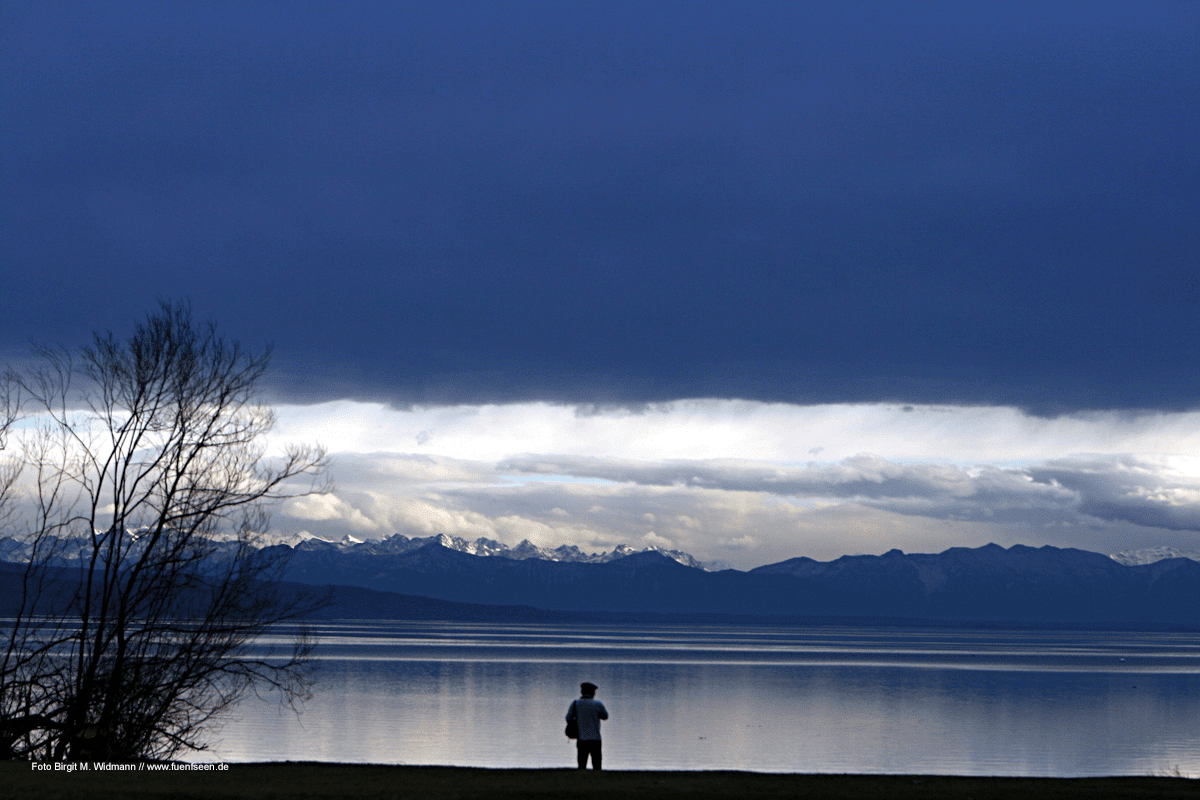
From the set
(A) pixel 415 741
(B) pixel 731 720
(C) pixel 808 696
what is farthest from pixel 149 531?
(C) pixel 808 696

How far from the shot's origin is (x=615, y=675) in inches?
3462

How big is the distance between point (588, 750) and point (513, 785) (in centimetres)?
281

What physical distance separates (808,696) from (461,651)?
68610mm

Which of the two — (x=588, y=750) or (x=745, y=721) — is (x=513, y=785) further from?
(x=745, y=721)

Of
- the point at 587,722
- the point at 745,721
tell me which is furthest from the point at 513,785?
the point at 745,721

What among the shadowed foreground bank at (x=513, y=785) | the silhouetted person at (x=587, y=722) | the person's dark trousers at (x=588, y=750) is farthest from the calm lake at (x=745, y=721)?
the shadowed foreground bank at (x=513, y=785)

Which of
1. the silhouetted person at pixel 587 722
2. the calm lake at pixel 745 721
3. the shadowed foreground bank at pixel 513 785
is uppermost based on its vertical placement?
the silhouetted person at pixel 587 722

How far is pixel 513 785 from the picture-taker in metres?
17.6

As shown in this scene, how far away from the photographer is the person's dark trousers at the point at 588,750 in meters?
20.2

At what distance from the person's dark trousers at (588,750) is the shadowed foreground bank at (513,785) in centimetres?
44

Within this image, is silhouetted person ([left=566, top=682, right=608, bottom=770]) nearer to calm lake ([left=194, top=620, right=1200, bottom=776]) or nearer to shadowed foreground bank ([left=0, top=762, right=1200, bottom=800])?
shadowed foreground bank ([left=0, top=762, right=1200, bottom=800])

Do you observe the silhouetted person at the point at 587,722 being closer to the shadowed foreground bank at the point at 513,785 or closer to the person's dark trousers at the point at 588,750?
the person's dark trousers at the point at 588,750

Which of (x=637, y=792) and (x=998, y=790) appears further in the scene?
(x=998, y=790)

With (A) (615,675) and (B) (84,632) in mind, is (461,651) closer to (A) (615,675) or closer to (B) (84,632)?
(A) (615,675)
